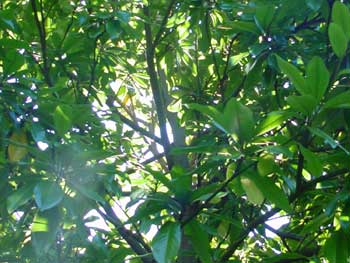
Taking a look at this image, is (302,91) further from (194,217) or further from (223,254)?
(223,254)

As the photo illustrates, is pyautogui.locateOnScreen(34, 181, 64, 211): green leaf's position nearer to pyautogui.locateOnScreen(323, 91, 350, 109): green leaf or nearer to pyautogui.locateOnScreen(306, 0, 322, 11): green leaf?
pyautogui.locateOnScreen(323, 91, 350, 109): green leaf

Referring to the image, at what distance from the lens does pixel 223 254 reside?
224 centimetres

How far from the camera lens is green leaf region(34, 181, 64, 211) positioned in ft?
4.81

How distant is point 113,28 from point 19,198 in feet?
3.50

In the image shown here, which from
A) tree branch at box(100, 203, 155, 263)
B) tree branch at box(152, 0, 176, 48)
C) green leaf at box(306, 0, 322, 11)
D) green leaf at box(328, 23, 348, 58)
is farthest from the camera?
tree branch at box(152, 0, 176, 48)

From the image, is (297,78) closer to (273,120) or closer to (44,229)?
(273,120)

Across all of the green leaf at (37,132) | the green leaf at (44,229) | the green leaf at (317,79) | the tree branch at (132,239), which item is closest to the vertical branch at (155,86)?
Answer: the tree branch at (132,239)

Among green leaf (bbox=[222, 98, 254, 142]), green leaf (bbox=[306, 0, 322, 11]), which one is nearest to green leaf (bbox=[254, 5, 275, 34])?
green leaf (bbox=[306, 0, 322, 11])

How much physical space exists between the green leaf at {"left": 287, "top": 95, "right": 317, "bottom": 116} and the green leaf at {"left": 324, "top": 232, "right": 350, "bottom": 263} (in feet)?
2.00

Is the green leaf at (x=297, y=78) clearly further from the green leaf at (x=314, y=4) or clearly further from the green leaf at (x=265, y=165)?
the green leaf at (x=314, y=4)

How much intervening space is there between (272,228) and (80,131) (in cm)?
107

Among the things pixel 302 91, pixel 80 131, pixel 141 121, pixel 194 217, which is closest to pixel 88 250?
pixel 80 131

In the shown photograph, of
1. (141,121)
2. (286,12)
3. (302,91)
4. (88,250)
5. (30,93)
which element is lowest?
(88,250)

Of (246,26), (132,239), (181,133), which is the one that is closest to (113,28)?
(246,26)
